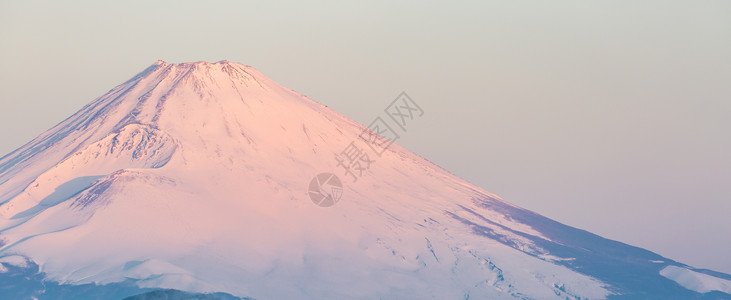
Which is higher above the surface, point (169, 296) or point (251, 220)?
point (251, 220)

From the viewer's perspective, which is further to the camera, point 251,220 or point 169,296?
point 251,220

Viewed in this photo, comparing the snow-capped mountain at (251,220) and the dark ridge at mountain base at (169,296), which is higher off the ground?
the snow-capped mountain at (251,220)

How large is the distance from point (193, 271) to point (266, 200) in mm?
20678

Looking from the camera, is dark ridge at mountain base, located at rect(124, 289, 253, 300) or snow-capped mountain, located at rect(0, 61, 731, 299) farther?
snow-capped mountain, located at rect(0, 61, 731, 299)

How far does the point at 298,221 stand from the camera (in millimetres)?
123500

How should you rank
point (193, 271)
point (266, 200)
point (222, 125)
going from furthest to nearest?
point (222, 125), point (266, 200), point (193, 271)

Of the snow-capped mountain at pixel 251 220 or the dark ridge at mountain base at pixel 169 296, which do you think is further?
the snow-capped mountain at pixel 251 220

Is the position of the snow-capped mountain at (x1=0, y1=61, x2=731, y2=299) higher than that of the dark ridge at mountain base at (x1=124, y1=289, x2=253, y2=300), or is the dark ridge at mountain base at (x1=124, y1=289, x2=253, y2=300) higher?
the snow-capped mountain at (x1=0, y1=61, x2=731, y2=299)

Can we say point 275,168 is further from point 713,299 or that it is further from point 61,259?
point 713,299

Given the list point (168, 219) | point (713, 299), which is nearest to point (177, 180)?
point (168, 219)

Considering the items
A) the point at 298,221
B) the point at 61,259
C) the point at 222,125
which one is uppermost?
the point at 222,125

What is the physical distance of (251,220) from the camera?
12175 cm

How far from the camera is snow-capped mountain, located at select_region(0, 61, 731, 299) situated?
359 feet

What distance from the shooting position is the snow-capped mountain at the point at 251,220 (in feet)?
359
